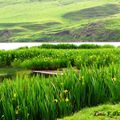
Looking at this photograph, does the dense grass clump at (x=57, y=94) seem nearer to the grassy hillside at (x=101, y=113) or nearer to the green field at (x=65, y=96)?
the green field at (x=65, y=96)

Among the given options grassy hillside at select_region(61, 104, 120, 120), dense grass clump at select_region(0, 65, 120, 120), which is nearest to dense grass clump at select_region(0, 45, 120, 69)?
dense grass clump at select_region(0, 65, 120, 120)

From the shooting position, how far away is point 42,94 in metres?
14.2

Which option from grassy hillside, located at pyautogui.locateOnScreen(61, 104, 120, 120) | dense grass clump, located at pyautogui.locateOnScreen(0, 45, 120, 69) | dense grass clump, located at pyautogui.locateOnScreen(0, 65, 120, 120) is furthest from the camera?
dense grass clump, located at pyautogui.locateOnScreen(0, 45, 120, 69)

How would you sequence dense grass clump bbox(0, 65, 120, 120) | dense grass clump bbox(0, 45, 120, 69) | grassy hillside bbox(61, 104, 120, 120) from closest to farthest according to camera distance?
grassy hillside bbox(61, 104, 120, 120) < dense grass clump bbox(0, 65, 120, 120) < dense grass clump bbox(0, 45, 120, 69)

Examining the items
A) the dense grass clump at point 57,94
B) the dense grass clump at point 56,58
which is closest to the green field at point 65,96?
the dense grass clump at point 57,94

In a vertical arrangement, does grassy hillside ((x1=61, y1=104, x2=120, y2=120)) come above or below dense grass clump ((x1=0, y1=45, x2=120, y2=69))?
above

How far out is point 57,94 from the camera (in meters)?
14.5

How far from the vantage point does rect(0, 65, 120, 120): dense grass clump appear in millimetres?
13977

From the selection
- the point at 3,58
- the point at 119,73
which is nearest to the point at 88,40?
the point at 3,58

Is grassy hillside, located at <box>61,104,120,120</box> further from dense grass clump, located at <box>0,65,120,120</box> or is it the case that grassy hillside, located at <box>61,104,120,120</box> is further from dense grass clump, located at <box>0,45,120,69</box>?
dense grass clump, located at <box>0,45,120,69</box>

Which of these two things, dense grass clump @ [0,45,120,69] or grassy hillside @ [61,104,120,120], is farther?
dense grass clump @ [0,45,120,69]

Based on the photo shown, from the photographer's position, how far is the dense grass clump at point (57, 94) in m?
14.0

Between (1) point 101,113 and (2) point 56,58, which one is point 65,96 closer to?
(1) point 101,113

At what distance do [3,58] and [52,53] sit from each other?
3.85 meters
